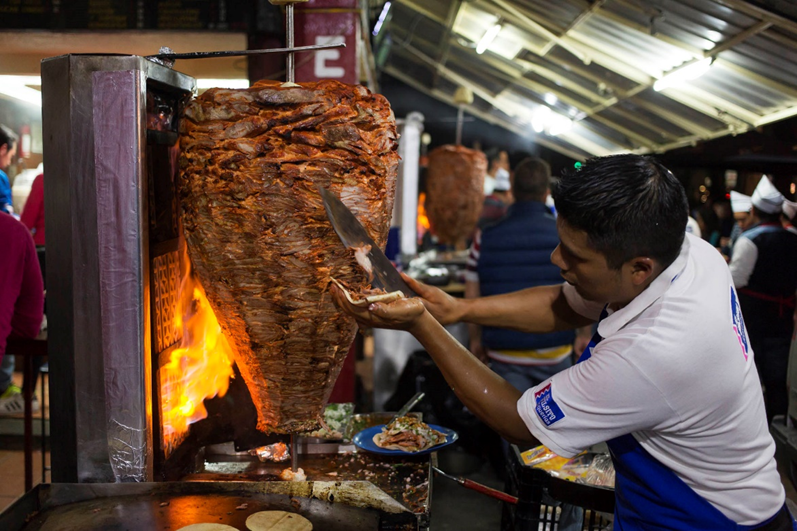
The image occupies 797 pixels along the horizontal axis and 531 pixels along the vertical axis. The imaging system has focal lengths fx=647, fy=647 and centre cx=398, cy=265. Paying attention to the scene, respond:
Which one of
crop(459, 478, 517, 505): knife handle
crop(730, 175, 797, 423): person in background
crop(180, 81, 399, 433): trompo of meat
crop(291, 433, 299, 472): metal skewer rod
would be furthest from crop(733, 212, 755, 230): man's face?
crop(180, 81, 399, 433): trompo of meat

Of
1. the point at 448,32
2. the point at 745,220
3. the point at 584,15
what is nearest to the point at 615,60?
the point at 584,15

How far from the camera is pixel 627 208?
1712 mm

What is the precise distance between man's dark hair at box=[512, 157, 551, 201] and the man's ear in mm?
A: 3064

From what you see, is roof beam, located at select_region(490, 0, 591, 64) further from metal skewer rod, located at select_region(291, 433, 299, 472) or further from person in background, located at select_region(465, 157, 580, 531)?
metal skewer rod, located at select_region(291, 433, 299, 472)

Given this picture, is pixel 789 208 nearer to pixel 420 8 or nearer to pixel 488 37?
pixel 488 37

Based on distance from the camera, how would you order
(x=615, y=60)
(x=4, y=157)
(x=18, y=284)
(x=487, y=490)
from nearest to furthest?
1. (x=487, y=490)
2. (x=18, y=284)
3. (x=4, y=157)
4. (x=615, y=60)

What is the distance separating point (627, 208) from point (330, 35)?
3.88 metres

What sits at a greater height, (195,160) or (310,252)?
(195,160)

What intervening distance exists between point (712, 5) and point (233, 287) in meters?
5.82

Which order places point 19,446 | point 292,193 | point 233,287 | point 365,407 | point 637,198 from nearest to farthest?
point 637,198 → point 292,193 → point 233,287 → point 19,446 → point 365,407

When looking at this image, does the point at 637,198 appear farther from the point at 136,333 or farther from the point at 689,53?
the point at 689,53

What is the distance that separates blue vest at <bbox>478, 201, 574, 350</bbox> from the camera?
473cm

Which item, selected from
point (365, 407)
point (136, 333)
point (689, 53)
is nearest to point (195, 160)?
point (136, 333)

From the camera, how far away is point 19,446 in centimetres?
570
